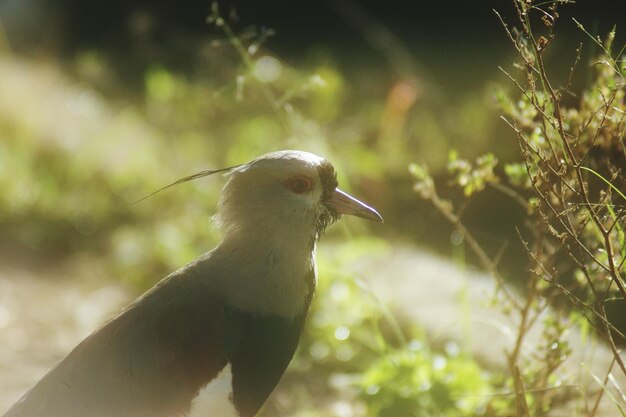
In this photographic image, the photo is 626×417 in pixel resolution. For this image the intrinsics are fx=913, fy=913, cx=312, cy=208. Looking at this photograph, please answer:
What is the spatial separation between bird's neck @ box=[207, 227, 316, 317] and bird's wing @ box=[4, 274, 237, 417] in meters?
0.09

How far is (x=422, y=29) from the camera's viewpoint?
27.6ft

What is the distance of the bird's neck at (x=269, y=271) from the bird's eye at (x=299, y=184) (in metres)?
0.13

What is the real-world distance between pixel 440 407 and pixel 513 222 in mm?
1932

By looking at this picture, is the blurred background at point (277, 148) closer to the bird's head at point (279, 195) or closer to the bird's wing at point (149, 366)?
the bird's head at point (279, 195)

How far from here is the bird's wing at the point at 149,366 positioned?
2.68 meters

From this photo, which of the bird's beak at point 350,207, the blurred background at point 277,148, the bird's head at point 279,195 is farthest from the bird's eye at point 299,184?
the blurred background at point 277,148

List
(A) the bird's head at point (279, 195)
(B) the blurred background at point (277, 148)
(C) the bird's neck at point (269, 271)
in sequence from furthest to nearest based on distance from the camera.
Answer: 1. (B) the blurred background at point (277, 148)
2. (A) the bird's head at point (279, 195)
3. (C) the bird's neck at point (269, 271)

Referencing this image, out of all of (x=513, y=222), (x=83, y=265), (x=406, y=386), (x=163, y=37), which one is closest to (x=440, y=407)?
(x=406, y=386)

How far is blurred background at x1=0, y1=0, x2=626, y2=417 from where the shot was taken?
4.06 metres

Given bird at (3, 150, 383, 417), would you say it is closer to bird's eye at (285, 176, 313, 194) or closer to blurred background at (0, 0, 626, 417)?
bird's eye at (285, 176, 313, 194)

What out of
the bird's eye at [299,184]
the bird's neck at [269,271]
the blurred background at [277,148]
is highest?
the bird's eye at [299,184]

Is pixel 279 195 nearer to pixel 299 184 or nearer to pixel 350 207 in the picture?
pixel 299 184

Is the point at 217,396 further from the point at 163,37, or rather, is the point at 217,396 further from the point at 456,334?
the point at 163,37

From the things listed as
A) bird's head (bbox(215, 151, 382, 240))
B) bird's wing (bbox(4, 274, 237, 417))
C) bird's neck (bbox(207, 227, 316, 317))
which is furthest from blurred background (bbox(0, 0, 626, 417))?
bird's wing (bbox(4, 274, 237, 417))
